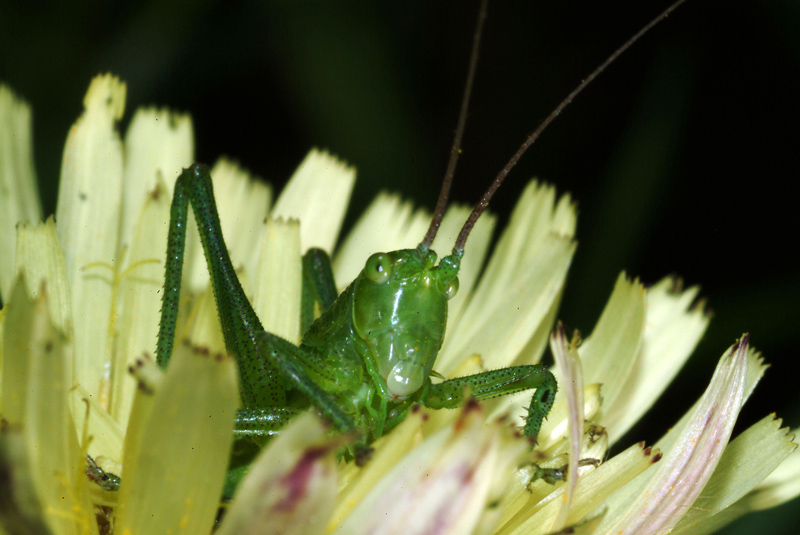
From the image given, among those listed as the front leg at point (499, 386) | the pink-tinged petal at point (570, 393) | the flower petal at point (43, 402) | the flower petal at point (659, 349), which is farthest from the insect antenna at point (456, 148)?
the flower petal at point (43, 402)

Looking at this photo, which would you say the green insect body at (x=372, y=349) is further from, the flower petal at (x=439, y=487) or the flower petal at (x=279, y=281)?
the flower petal at (x=439, y=487)

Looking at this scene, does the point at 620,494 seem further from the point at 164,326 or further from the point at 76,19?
the point at 76,19

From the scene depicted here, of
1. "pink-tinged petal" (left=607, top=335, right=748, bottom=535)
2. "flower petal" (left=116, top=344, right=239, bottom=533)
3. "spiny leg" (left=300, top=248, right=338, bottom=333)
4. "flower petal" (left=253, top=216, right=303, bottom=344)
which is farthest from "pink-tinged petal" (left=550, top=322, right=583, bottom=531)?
"spiny leg" (left=300, top=248, right=338, bottom=333)

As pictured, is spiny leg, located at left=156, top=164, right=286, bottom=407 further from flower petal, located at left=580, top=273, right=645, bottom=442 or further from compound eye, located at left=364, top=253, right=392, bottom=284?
flower petal, located at left=580, top=273, right=645, bottom=442

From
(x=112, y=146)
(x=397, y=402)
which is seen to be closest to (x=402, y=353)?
(x=397, y=402)

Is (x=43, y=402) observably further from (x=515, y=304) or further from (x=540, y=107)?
(x=540, y=107)

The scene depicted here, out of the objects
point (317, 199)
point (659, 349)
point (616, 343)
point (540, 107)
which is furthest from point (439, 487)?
point (540, 107)
